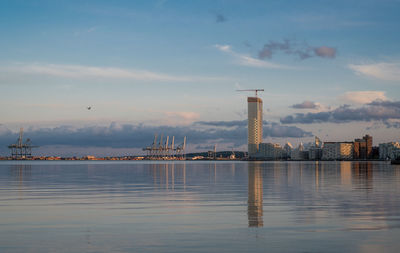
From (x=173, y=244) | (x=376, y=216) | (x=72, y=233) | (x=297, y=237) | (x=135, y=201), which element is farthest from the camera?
(x=135, y=201)

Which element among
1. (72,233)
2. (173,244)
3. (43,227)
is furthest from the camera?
(43,227)

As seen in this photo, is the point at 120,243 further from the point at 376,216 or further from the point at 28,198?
the point at 28,198

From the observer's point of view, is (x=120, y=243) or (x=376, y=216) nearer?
(x=120, y=243)

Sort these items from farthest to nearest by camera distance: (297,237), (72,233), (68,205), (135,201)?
(135,201) < (68,205) < (72,233) < (297,237)

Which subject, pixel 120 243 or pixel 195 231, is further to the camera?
pixel 195 231

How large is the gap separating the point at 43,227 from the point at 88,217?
328cm

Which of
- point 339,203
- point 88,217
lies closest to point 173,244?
point 88,217

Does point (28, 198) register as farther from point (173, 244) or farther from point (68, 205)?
point (173, 244)

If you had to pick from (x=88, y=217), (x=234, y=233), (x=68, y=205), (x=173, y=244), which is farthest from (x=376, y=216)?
(x=68, y=205)

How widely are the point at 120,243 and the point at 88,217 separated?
7.14 metres

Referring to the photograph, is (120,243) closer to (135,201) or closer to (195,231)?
(195,231)

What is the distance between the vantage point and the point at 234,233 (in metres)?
17.2

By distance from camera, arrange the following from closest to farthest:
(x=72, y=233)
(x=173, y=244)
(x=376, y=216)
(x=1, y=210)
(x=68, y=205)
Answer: (x=173, y=244) → (x=72, y=233) → (x=376, y=216) → (x=1, y=210) → (x=68, y=205)

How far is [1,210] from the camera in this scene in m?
24.7
